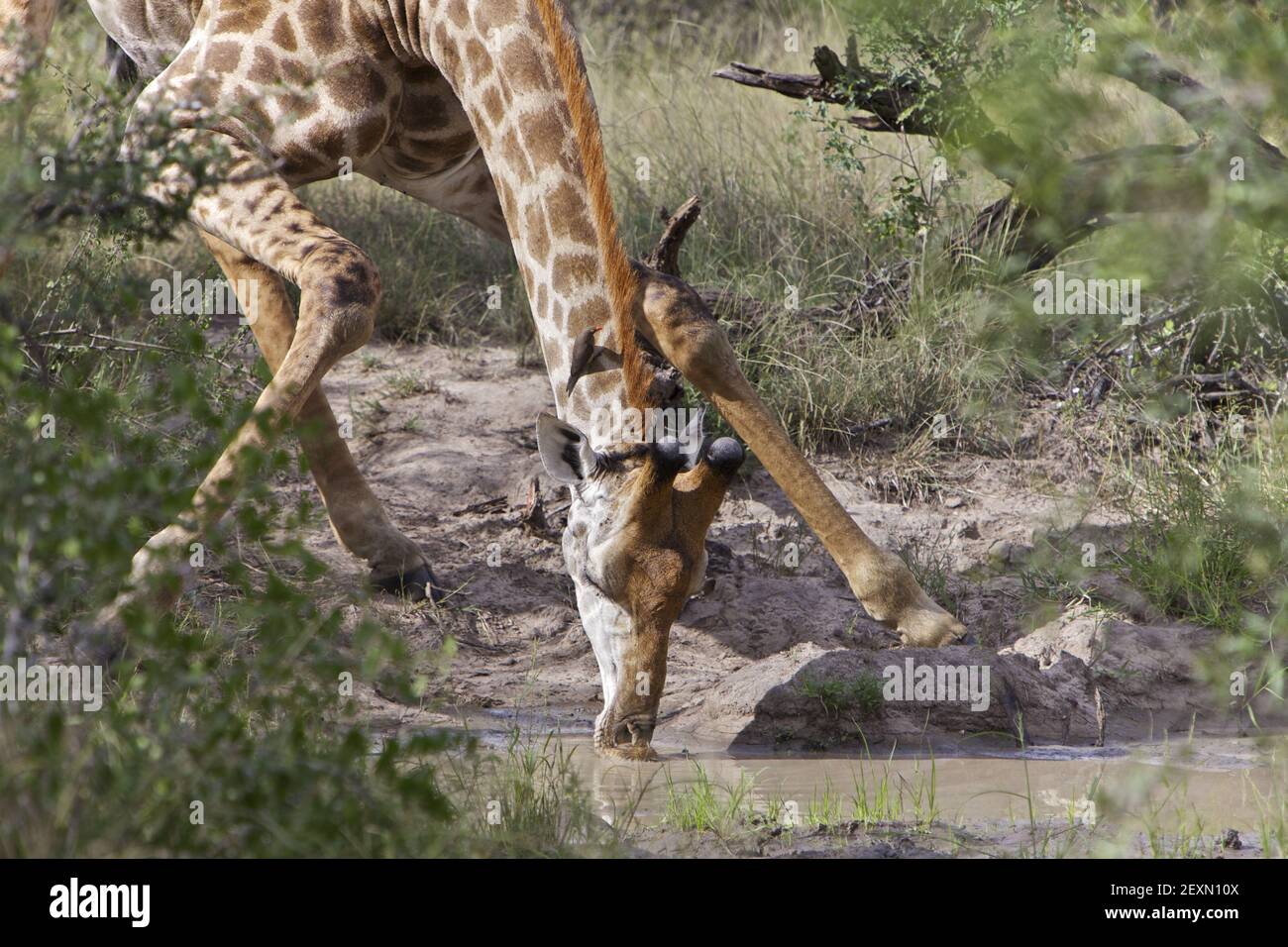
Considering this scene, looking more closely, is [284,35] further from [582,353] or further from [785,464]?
[785,464]

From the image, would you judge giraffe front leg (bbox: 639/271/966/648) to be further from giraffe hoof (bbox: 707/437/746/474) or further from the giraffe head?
giraffe hoof (bbox: 707/437/746/474)

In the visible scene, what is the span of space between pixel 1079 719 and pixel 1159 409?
71.0 inches

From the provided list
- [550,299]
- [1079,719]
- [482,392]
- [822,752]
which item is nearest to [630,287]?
[550,299]

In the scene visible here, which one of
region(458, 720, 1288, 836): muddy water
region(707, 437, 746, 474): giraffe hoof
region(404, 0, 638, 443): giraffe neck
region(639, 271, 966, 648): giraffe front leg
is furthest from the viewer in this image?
region(639, 271, 966, 648): giraffe front leg

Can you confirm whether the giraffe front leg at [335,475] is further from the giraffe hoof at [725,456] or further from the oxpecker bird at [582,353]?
the giraffe hoof at [725,456]

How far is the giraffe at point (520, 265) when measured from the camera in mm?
4344

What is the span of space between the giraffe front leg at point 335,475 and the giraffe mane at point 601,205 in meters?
1.46

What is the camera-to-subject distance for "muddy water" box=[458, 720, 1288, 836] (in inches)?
156

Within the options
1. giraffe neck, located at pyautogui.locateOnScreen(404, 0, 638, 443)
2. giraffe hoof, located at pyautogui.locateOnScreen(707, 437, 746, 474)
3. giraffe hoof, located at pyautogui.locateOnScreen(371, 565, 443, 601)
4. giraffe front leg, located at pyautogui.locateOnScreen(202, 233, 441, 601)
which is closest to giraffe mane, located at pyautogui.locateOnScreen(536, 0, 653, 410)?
giraffe neck, located at pyautogui.locateOnScreen(404, 0, 638, 443)

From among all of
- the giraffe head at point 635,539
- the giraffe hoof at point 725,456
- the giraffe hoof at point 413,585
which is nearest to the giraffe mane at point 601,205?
the giraffe head at point 635,539

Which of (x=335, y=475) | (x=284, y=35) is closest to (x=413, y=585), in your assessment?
(x=335, y=475)

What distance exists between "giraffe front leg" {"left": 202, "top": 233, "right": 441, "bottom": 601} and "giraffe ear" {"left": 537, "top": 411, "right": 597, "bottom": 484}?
59.1 inches

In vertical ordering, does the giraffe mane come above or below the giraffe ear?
above

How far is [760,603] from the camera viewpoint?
577cm
